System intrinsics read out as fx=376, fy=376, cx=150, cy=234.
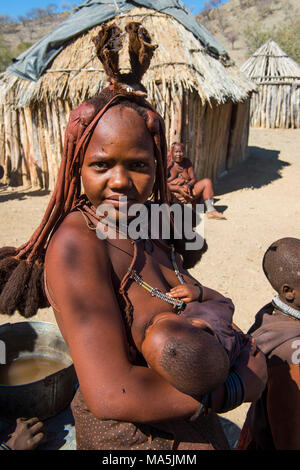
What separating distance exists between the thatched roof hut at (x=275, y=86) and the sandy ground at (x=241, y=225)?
600 cm

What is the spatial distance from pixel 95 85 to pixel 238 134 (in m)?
6.04

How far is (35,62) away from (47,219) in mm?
7964

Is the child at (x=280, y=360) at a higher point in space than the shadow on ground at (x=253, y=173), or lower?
higher

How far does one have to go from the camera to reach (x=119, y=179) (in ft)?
3.91

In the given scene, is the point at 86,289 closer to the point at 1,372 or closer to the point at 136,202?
the point at 136,202

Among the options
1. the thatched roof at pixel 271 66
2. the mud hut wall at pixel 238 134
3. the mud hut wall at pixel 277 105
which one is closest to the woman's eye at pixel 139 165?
the mud hut wall at pixel 238 134

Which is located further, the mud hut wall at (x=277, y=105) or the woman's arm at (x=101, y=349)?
the mud hut wall at (x=277, y=105)

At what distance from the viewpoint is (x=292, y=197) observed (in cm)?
905

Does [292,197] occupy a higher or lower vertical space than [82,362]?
lower

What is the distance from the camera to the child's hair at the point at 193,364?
35.9 inches

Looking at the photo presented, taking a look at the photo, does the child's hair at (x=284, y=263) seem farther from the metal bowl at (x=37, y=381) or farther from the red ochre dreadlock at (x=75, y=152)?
the metal bowl at (x=37, y=381)

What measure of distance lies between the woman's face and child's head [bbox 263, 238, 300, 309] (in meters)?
1.01
